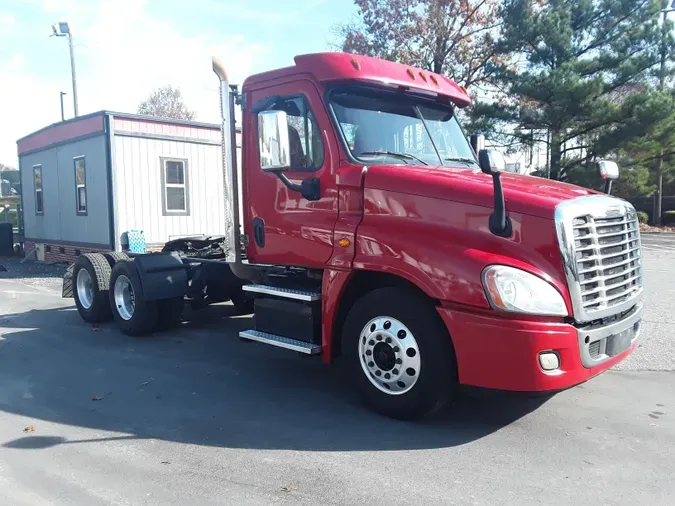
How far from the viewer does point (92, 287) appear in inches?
334

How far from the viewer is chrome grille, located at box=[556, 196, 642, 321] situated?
397 cm

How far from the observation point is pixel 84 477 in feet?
12.4

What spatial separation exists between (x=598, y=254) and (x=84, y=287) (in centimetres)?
739

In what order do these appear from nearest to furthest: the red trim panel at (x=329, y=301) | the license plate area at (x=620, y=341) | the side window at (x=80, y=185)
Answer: the license plate area at (x=620, y=341) < the red trim panel at (x=329, y=301) < the side window at (x=80, y=185)

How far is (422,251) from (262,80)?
2.49 meters

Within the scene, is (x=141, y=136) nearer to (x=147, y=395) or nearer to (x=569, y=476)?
(x=147, y=395)

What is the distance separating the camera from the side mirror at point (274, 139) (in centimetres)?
475

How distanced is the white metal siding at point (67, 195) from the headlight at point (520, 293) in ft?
40.3

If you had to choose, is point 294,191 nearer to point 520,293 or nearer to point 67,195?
point 520,293

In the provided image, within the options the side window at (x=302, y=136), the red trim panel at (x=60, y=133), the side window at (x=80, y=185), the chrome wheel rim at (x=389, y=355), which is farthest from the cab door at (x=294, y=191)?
the side window at (x=80, y=185)

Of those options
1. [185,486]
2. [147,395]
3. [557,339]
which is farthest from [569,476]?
[147,395]

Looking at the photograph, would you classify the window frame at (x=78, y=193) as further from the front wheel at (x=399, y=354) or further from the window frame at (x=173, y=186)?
the front wheel at (x=399, y=354)

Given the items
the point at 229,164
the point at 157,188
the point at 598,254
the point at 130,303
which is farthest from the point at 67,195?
the point at 598,254

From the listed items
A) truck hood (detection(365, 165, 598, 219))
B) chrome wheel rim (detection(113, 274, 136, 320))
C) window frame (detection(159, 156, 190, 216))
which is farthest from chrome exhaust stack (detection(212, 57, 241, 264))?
window frame (detection(159, 156, 190, 216))
